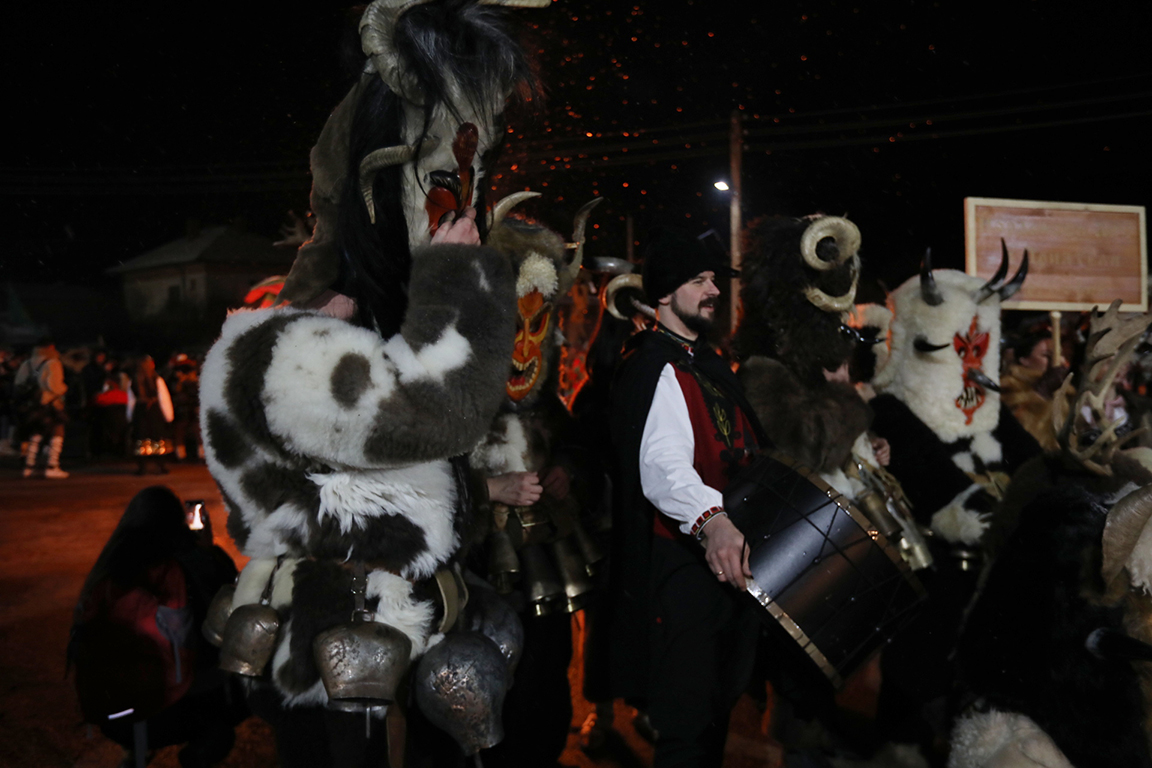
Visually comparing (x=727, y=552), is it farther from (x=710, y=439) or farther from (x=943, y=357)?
(x=943, y=357)

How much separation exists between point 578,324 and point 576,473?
413cm

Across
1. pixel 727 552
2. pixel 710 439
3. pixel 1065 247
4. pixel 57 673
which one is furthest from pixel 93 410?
pixel 727 552

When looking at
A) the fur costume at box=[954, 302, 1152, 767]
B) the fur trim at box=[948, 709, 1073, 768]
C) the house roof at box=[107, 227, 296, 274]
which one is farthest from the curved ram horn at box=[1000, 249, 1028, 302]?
the house roof at box=[107, 227, 296, 274]

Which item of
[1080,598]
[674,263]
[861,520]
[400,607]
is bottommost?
[1080,598]

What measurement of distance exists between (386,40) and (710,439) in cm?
170

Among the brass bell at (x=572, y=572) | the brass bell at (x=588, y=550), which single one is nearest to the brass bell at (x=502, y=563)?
the brass bell at (x=572, y=572)

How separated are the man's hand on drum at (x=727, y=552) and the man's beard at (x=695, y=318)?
35.4 inches

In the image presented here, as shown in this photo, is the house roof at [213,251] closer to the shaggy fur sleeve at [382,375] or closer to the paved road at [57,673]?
the paved road at [57,673]

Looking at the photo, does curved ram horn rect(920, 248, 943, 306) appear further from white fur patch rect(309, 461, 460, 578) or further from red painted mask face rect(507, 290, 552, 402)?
white fur patch rect(309, 461, 460, 578)

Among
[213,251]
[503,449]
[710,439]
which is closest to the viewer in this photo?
[710,439]

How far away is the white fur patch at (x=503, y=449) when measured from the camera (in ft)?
10.3

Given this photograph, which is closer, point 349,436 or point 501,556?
point 349,436

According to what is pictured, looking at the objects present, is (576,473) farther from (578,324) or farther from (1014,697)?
(578,324)

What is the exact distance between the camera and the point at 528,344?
3287 mm
